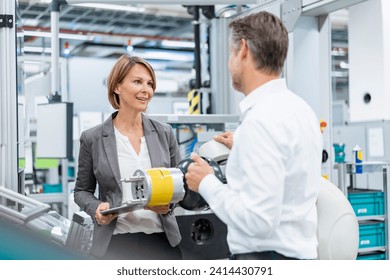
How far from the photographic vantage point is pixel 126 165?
196 centimetres

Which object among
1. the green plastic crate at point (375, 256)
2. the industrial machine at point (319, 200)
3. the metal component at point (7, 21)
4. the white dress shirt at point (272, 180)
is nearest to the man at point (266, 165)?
the white dress shirt at point (272, 180)

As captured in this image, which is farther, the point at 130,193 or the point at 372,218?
the point at 372,218

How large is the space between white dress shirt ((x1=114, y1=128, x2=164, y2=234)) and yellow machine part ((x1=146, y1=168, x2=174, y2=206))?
0.22 metres

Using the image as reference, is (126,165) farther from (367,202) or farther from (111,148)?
(367,202)

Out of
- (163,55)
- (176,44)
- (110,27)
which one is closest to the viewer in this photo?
(110,27)

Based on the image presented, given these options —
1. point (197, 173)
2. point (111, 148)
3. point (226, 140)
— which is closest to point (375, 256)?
point (226, 140)

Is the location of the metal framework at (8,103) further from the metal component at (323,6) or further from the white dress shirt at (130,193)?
the metal component at (323,6)

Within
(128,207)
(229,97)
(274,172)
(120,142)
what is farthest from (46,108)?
(274,172)

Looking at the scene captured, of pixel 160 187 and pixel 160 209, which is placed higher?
pixel 160 187

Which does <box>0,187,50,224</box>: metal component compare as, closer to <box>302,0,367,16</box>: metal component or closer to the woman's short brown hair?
the woman's short brown hair

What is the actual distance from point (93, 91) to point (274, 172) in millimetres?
8712

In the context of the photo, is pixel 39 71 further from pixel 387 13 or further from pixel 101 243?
pixel 101 243

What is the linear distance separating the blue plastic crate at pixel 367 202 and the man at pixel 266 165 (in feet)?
6.74

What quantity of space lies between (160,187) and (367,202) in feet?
7.10
